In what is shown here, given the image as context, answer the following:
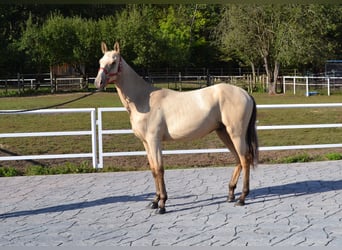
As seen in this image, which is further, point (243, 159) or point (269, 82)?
point (269, 82)

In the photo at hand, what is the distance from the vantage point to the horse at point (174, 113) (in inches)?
241

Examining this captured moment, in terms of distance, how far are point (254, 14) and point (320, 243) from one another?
105 ft

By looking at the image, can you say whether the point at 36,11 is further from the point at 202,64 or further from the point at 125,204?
the point at 125,204

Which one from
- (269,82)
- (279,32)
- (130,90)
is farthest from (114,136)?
(269,82)

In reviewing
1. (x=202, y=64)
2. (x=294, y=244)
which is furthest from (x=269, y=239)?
(x=202, y=64)

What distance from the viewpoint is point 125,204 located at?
648cm

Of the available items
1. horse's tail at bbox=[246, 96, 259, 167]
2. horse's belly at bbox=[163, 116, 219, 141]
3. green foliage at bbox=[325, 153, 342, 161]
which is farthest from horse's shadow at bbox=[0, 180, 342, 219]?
green foliage at bbox=[325, 153, 342, 161]

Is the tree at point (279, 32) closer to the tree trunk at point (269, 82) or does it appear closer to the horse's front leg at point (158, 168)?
the tree trunk at point (269, 82)

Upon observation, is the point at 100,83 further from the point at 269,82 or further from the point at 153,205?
the point at 269,82

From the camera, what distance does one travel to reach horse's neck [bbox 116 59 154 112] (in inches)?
245

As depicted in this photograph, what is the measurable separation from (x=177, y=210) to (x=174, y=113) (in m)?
1.17

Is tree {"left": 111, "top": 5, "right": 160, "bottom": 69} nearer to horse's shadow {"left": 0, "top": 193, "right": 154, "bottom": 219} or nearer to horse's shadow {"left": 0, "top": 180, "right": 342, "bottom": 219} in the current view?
horse's shadow {"left": 0, "top": 180, "right": 342, "bottom": 219}

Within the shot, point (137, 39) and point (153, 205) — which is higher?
point (137, 39)

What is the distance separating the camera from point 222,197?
22.2ft
